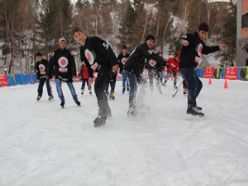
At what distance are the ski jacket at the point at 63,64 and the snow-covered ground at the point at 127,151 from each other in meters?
2.34

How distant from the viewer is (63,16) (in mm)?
43062

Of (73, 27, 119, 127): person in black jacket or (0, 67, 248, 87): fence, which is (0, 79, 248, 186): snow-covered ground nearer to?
(73, 27, 119, 127): person in black jacket

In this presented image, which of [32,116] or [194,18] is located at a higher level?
[194,18]

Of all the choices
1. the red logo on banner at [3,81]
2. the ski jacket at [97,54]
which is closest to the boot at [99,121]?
the ski jacket at [97,54]

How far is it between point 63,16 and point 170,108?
38.4 meters

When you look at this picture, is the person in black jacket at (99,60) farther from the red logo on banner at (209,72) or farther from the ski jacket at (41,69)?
the red logo on banner at (209,72)

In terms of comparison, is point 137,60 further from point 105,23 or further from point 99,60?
point 105,23

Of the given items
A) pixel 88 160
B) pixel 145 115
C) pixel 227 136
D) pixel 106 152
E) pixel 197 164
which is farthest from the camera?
pixel 145 115

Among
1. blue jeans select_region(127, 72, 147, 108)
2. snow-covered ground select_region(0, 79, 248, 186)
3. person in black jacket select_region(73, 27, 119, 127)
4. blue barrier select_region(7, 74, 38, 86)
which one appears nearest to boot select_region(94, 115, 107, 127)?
person in black jacket select_region(73, 27, 119, 127)

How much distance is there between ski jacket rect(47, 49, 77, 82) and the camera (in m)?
8.33

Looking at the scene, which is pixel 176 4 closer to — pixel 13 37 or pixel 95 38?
pixel 13 37

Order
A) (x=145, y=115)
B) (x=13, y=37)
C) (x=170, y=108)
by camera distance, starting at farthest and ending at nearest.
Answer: (x=13, y=37)
(x=170, y=108)
(x=145, y=115)

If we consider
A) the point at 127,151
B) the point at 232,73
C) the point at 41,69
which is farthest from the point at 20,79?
the point at 127,151

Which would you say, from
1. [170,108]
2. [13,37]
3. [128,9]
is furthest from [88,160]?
[128,9]
